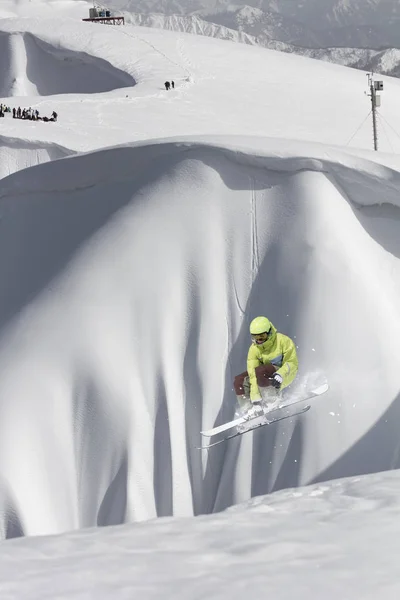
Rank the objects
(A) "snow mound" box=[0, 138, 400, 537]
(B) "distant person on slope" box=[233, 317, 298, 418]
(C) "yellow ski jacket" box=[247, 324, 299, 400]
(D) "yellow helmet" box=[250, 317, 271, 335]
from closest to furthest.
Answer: (D) "yellow helmet" box=[250, 317, 271, 335]
(B) "distant person on slope" box=[233, 317, 298, 418]
(C) "yellow ski jacket" box=[247, 324, 299, 400]
(A) "snow mound" box=[0, 138, 400, 537]

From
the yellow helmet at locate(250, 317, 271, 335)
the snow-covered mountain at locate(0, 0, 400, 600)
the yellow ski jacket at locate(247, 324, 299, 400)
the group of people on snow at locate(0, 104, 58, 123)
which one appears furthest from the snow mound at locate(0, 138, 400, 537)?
the group of people on snow at locate(0, 104, 58, 123)

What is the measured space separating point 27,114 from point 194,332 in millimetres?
19675

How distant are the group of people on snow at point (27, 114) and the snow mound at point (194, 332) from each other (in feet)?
54.5

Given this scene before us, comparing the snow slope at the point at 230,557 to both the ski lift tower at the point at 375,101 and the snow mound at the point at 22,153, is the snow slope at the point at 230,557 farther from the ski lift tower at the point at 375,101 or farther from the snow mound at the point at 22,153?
the ski lift tower at the point at 375,101

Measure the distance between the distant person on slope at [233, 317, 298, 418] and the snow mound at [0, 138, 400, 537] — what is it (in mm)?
1164

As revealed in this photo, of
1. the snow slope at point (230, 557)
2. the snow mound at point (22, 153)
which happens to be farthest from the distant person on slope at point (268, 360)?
the snow mound at point (22, 153)

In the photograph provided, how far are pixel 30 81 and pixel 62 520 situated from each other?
129 ft

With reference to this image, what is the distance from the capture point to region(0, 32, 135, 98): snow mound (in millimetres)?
45062

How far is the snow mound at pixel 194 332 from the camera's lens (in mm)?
12570

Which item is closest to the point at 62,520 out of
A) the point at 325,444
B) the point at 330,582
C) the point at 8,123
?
the point at 325,444

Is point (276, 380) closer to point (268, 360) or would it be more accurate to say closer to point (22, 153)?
point (268, 360)

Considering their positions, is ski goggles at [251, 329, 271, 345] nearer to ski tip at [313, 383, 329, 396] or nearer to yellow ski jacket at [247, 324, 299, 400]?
yellow ski jacket at [247, 324, 299, 400]

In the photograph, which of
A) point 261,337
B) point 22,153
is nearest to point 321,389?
point 261,337

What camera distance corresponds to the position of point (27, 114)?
31.3 metres
